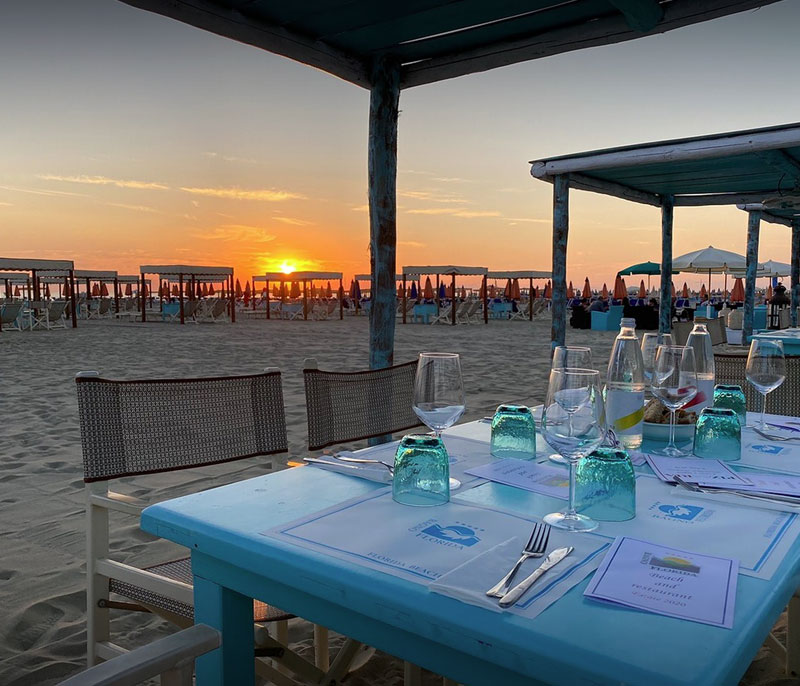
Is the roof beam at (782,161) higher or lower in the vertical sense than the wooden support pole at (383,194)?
higher

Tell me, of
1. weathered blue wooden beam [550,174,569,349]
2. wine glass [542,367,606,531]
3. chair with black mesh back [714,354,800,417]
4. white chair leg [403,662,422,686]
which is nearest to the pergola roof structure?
chair with black mesh back [714,354,800,417]

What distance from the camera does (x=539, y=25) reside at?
307cm

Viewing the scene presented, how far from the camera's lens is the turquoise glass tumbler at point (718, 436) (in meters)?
1.42

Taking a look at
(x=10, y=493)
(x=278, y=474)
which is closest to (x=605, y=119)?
(x=10, y=493)

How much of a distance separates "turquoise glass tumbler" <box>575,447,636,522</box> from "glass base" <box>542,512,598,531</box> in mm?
25

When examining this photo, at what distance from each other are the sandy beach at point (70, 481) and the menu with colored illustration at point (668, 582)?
1265 mm

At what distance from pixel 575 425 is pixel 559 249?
20.9ft

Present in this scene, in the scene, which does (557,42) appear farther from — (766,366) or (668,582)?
(668,582)

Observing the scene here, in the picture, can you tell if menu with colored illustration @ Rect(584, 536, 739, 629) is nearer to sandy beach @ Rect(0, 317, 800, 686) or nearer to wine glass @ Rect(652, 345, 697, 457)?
wine glass @ Rect(652, 345, 697, 457)

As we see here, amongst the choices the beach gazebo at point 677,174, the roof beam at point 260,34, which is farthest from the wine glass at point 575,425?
the beach gazebo at point 677,174

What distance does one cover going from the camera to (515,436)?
143 centimetres

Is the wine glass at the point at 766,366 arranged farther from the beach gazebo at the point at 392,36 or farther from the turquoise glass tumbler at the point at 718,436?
the beach gazebo at the point at 392,36

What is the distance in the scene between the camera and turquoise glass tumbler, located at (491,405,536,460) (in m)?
1.43

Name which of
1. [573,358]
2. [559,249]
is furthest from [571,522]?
[559,249]
